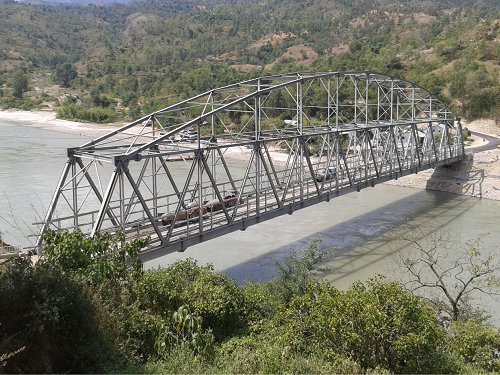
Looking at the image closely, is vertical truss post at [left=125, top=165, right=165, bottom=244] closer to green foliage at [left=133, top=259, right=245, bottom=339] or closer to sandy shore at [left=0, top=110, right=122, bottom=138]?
green foliage at [left=133, top=259, right=245, bottom=339]

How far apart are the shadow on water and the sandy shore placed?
39.8 meters

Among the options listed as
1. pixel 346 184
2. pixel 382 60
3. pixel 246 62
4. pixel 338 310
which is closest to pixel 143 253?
pixel 338 310

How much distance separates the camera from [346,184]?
20906mm

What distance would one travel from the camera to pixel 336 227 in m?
23.9

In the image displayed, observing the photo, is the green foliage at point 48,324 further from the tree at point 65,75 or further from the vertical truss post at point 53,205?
the tree at point 65,75

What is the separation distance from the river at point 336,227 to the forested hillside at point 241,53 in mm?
23958

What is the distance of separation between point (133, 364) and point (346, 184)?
44.9 feet

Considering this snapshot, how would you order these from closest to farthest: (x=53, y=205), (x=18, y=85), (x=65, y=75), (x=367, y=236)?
Result: (x=53, y=205) → (x=367, y=236) → (x=18, y=85) → (x=65, y=75)

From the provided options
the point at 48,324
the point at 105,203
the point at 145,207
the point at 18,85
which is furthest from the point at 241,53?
the point at 48,324

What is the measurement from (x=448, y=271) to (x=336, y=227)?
7.02 m

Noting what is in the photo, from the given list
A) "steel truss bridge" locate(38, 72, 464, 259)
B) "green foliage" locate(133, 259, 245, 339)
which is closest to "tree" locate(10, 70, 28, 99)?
"steel truss bridge" locate(38, 72, 464, 259)

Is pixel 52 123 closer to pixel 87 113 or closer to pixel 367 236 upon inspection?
pixel 87 113

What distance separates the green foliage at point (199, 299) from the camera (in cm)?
1044

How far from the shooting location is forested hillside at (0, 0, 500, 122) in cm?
5950
